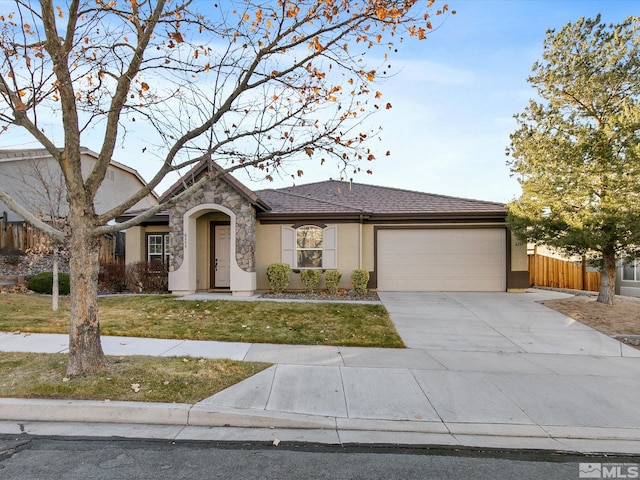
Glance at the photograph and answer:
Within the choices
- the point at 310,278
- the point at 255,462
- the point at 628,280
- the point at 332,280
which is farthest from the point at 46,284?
the point at 628,280

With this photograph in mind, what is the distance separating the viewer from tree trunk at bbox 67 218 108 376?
513 centimetres

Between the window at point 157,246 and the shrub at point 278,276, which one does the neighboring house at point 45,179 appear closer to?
the window at point 157,246

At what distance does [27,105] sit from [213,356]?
4504 mm

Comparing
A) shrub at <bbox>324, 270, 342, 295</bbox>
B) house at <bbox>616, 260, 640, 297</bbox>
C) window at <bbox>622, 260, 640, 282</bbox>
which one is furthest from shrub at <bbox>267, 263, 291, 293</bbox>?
window at <bbox>622, 260, 640, 282</bbox>

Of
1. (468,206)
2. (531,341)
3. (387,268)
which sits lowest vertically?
(531,341)

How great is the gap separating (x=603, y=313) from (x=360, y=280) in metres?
6.96

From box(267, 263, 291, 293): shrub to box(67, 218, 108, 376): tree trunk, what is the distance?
27.6 ft

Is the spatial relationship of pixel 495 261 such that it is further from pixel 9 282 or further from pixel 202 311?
pixel 9 282

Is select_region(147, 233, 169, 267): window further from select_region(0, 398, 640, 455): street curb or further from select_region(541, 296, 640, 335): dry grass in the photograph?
select_region(541, 296, 640, 335): dry grass

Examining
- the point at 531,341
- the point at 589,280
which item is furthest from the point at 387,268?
the point at 589,280

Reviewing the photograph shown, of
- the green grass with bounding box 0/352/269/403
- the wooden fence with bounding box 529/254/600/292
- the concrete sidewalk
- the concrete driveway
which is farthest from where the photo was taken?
the wooden fence with bounding box 529/254/600/292

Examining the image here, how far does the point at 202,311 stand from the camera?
404 inches

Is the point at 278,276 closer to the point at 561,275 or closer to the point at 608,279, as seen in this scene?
the point at 608,279

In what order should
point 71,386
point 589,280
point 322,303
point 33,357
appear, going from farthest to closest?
point 589,280
point 322,303
point 33,357
point 71,386
